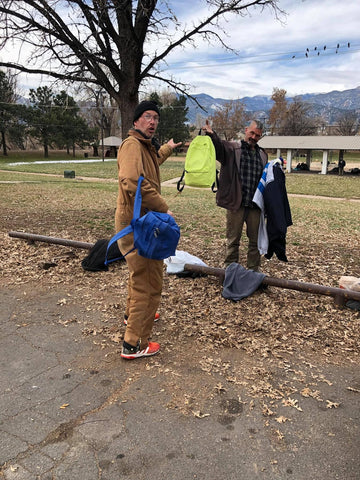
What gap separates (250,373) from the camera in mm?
3031

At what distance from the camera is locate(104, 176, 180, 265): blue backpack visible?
2830 millimetres

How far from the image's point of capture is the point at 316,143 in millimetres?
42094

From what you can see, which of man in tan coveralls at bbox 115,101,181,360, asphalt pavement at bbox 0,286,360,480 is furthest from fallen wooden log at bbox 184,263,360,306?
man in tan coveralls at bbox 115,101,181,360

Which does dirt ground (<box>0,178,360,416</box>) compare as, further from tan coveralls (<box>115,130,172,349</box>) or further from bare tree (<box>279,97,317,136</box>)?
bare tree (<box>279,97,317,136</box>)

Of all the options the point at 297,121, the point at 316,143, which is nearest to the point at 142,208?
the point at 316,143

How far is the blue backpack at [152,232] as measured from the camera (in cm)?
283

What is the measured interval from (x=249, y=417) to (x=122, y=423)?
0.84m

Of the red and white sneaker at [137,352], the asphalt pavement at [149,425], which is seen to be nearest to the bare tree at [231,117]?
the red and white sneaker at [137,352]

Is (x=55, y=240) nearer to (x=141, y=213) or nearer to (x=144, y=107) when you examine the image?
(x=141, y=213)

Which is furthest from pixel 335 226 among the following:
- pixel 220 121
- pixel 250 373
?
pixel 220 121

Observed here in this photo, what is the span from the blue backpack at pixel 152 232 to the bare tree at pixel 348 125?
82743 mm

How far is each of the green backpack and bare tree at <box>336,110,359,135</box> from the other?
8120 cm

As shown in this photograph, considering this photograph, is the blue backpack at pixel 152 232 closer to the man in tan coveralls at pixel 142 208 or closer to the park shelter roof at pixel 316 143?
the man in tan coveralls at pixel 142 208

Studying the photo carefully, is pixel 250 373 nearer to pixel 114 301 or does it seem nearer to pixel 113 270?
pixel 114 301
